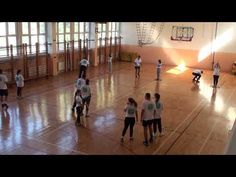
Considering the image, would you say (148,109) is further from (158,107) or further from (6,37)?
(6,37)

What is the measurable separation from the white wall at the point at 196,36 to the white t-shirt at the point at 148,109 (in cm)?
1624

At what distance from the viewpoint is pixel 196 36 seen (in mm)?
26094

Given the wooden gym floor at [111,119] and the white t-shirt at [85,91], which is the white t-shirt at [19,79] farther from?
the white t-shirt at [85,91]

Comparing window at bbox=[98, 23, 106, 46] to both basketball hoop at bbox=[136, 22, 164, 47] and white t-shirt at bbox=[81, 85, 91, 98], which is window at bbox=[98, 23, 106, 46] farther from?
white t-shirt at bbox=[81, 85, 91, 98]

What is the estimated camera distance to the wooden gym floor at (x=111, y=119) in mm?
9705

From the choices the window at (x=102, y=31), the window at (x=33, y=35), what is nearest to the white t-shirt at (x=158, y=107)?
the window at (x=33, y=35)

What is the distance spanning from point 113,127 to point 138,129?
0.92 metres

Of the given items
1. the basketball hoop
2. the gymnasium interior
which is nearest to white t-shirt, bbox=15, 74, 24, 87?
the gymnasium interior

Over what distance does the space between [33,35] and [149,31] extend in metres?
12.0

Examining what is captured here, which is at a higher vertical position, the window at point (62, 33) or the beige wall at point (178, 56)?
the window at point (62, 33)

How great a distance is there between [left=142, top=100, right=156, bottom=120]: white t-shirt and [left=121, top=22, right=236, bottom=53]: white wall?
639 inches
